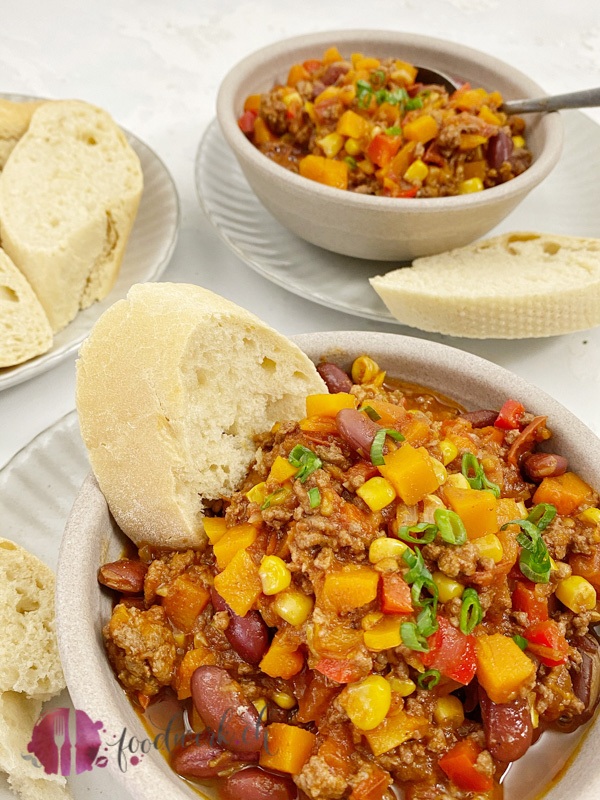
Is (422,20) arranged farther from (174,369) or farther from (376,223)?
(174,369)

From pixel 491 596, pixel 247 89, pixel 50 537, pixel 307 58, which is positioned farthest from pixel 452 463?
pixel 307 58

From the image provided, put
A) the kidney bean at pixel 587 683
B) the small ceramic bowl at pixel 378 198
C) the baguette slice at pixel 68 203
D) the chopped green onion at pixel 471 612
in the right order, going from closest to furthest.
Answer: the chopped green onion at pixel 471 612
the kidney bean at pixel 587 683
the small ceramic bowl at pixel 378 198
the baguette slice at pixel 68 203

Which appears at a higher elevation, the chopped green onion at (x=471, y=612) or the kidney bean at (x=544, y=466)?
the kidney bean at (x=544, y=466)

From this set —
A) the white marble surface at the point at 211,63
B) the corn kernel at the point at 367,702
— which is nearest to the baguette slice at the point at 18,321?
the white marble surface at the point at 211,63

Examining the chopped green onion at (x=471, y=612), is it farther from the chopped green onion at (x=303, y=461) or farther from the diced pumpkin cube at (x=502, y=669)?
the chopped green onion at (x=303, y=461)

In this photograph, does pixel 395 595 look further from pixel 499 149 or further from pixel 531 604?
pixel 499 149

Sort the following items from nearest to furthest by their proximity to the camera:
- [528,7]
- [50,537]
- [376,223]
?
[50,537] → [376,223] → [528,7]
